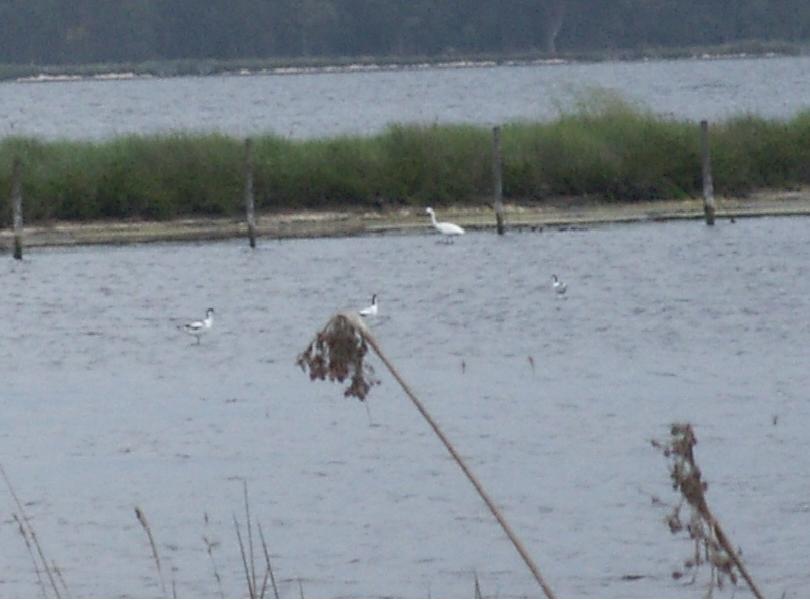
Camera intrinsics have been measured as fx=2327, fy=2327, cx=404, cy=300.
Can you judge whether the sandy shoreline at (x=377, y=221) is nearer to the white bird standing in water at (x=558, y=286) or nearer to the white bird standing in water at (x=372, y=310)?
the white bird standing in water at (x=558, y=286)

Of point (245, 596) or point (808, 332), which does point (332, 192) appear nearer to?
point (808, 332)

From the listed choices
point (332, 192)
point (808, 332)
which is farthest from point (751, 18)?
point (808, 332)

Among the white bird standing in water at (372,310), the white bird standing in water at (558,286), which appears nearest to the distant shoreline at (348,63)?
the white bird standing in water at (558,286)

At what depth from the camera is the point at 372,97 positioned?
8744 cm

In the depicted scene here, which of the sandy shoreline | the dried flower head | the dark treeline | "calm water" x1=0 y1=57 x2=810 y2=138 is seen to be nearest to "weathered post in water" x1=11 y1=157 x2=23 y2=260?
the sandy shoreline

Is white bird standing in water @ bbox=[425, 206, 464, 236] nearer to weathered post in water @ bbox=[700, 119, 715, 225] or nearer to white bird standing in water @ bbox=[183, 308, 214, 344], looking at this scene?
weathered post in water @ bbox=[700, 119, 715, 225]

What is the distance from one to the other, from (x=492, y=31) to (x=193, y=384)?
9981 centimetres

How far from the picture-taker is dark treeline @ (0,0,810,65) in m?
116

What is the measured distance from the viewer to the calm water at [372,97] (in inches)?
2484

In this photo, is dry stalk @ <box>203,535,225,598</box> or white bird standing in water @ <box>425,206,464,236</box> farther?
white bird standing in water @ <box>425,206,464,236</box>

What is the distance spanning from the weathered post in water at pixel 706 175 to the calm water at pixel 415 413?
0.39 meters

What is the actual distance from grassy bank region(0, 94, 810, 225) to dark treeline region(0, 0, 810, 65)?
83.7 metres

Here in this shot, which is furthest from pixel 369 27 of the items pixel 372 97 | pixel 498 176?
pixel 498 176

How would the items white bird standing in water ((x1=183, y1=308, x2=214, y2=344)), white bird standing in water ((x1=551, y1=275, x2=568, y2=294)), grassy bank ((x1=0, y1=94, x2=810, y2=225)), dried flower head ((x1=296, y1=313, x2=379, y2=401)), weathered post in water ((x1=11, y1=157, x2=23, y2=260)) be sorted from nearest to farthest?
1. dried flower head ((x1=296, y1=313, x2=379, y2=401))
2. white bird standing in water ((x1=183, y1=308, x2=214, y2=344))
3. white bird standing in water ((x1=551, y1=275, x2=568, y2=294))
4. weathered post in water ((x1=11, y1=157, x2=23, y2=260))
5. grassy bank ((x1=0, y1=94, x2=810, y2=225))
